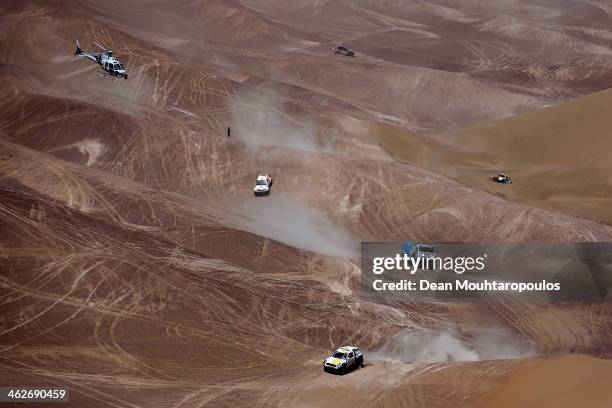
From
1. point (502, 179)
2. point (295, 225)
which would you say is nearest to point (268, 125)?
point (502, 179)

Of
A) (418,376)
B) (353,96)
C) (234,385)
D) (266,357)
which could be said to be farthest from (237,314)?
(353,96)

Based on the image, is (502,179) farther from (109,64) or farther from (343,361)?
(343,361)

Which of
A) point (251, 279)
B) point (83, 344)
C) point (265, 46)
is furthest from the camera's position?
point (265, 46)

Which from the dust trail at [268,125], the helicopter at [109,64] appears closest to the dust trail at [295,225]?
the dust trail at [268,125]

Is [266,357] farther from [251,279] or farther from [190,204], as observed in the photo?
[190,204]

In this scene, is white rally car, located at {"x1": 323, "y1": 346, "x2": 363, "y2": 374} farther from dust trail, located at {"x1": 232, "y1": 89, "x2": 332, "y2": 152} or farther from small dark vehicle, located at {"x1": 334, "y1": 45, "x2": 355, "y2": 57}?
small dark vehicle, located at {"x1": 334, "y1": 45, "x2": 355, "y2": 57}

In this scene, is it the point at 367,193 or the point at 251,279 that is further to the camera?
the point at 367,193

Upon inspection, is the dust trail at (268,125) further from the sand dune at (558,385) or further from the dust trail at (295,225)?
the sand dune at (558,385)
